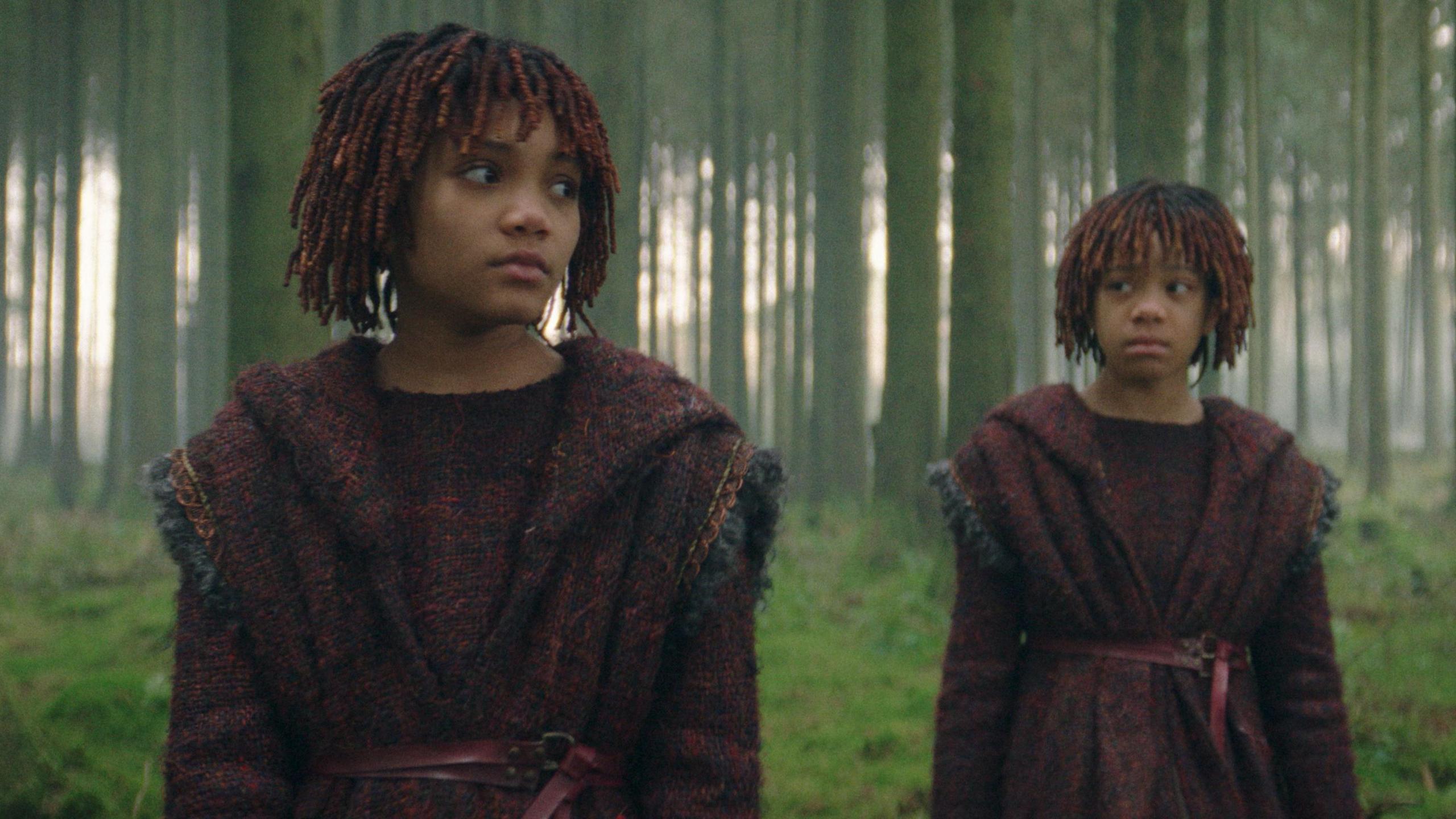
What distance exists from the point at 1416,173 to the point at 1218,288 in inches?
991

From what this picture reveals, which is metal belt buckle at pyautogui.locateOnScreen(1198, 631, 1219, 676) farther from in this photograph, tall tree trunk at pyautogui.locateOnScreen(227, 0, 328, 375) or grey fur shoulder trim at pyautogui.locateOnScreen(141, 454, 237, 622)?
tall tree trunk at pyautogui.locateOnScreen(227, 0, 328, 375)

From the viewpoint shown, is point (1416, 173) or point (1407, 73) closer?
point (1407, 73)

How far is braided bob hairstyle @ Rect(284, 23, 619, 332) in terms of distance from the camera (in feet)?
6.67

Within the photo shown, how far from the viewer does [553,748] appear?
196 cm

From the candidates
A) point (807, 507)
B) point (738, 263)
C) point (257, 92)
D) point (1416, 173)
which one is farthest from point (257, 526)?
point (1416, 173)

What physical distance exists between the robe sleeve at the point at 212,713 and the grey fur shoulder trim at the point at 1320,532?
7.96 ft

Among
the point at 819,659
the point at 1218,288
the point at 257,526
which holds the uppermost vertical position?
the point at 1218,288

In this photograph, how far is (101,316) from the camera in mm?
39281

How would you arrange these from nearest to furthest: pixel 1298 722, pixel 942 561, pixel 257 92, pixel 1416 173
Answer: pixel 1298 722 → pixel 257 92 → pixel 942 561 → pixel 1416 173

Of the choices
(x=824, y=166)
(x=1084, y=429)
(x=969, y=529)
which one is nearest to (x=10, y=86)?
(x=824, y=166)

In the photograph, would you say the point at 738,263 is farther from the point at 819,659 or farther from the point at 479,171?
the point at 479,171

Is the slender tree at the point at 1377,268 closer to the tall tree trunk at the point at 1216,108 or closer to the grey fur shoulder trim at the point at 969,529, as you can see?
the tall tree trunk at the point at 1216,108

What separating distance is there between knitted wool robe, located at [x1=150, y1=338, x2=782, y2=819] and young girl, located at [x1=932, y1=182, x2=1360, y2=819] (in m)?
1.29

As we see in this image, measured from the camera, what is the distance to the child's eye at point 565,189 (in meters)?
2.12
